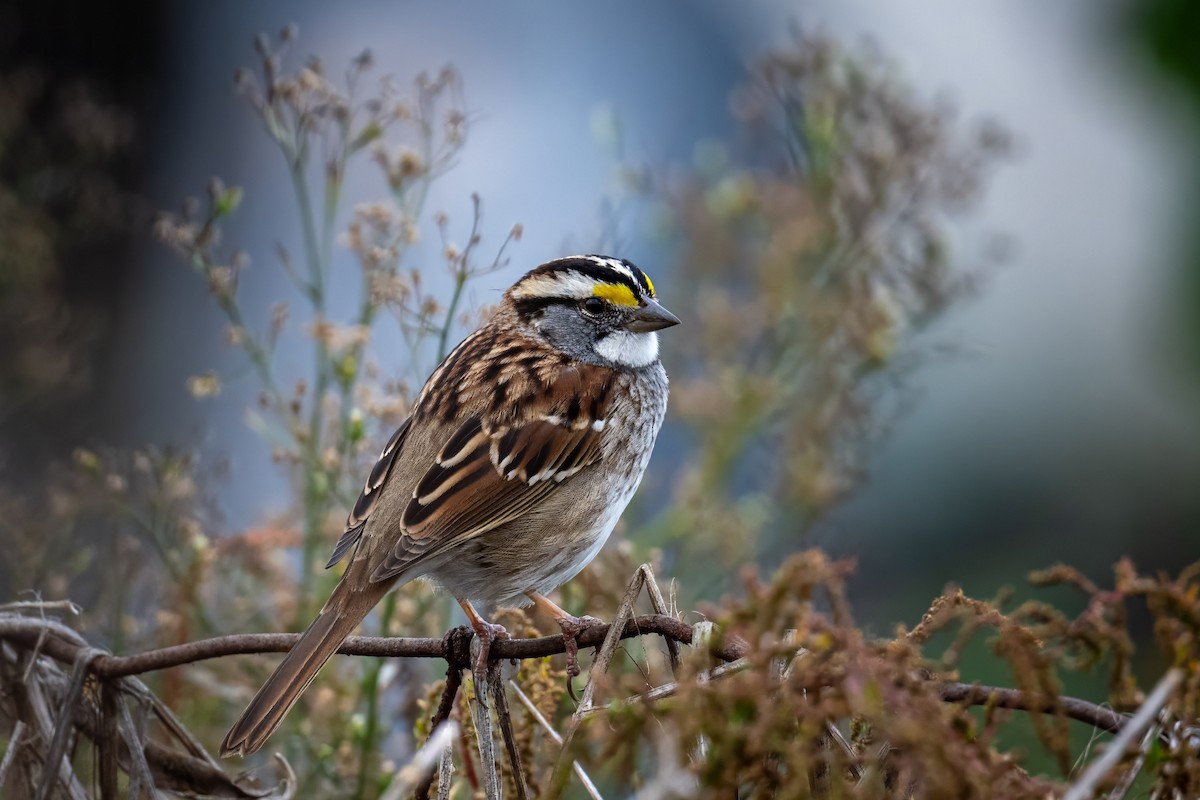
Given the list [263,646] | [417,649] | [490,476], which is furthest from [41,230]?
[417,649]

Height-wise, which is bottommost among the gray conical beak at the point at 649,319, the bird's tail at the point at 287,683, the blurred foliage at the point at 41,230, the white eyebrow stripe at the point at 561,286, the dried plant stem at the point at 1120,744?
the dried plant stem at the point at 1120,744

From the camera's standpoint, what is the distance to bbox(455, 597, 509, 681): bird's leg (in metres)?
2.30

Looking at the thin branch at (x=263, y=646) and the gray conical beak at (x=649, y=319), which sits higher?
the gray conical beak at (x=649, y=319)

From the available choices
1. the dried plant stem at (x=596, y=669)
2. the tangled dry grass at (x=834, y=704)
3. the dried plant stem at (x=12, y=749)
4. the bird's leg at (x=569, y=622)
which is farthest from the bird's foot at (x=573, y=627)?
the dried plant stem at (x=12, y=749)

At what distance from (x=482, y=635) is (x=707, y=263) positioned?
2404mm

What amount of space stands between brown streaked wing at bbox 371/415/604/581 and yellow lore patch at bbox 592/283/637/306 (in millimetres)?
442

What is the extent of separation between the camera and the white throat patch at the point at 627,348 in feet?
11.8

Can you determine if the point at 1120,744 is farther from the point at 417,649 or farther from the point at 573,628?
the point at 573,628

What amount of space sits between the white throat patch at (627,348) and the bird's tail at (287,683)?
113 cm

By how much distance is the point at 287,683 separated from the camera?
253 centimetres

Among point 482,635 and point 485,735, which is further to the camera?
point 482,635

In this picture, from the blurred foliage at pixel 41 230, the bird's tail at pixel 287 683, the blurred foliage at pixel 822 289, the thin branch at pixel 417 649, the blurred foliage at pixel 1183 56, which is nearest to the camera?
the thin branch at pixel 417 649

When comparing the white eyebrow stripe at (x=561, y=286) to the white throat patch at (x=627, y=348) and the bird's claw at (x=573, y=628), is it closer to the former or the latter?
the white throat patch at (x=627, y=348)

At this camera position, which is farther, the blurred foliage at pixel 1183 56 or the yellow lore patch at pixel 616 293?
the blurred foliage at pixel 1183 56
